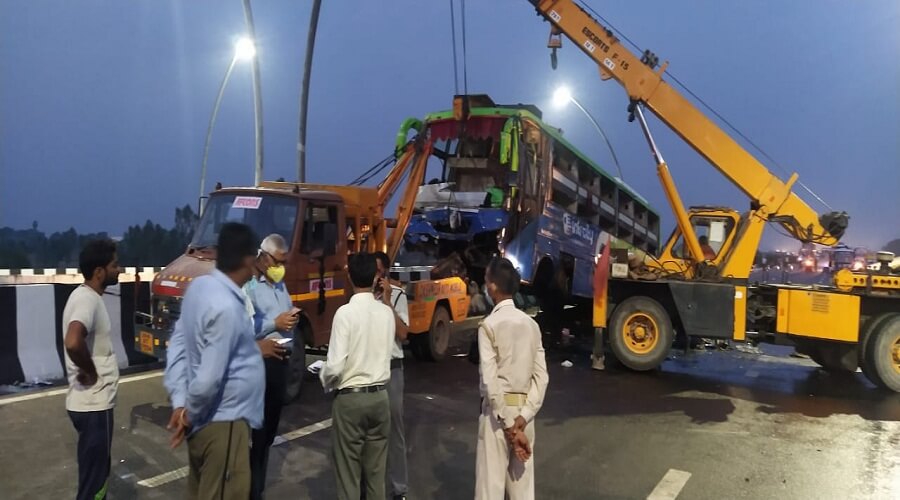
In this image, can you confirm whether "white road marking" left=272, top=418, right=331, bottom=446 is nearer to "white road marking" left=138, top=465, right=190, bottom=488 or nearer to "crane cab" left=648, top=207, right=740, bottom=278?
"white road marking" left=138, top=465, right=190, bottom=488

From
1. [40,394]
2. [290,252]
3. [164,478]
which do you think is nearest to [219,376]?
[164,478]

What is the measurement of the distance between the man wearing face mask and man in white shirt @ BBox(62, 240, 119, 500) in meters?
0.87

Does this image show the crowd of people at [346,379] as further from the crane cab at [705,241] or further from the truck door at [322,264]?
the crane cab at [705,241]

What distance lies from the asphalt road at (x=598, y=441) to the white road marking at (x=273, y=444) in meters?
0.02

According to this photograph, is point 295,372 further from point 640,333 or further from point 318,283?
point 640,333

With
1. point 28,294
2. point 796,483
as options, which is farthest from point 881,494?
Answer: point 28,294

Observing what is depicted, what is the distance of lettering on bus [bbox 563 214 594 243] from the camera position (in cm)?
1260

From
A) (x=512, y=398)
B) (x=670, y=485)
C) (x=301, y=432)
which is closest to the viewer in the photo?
(x=512, y=398)

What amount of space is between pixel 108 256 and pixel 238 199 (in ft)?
13.2

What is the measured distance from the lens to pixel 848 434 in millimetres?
6863

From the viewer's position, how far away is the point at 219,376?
2855 millimetres

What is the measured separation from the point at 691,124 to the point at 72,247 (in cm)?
1974

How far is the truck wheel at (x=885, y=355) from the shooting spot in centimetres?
879

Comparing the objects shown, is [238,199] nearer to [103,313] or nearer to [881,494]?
[103,313]
